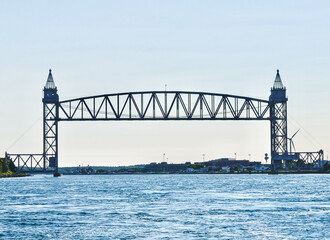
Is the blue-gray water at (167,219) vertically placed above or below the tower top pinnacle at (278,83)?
below

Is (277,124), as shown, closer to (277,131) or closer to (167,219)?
(277,131)

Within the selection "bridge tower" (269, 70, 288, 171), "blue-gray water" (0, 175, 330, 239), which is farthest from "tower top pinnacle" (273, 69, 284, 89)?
"blue-gray water" (0, 175, 330, 239)

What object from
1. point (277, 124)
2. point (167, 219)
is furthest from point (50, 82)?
→ point (167, 219)

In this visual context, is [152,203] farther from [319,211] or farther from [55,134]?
[55,134]

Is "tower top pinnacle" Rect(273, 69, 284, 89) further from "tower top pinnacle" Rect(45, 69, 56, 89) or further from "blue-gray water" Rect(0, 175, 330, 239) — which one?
"blue-gray water" Rect(0, 175, 330, 239)

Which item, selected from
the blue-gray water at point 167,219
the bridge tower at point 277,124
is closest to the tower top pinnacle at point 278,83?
the bridge tower at point 277,124

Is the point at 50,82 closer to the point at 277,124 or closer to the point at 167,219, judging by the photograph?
the point at 277,124

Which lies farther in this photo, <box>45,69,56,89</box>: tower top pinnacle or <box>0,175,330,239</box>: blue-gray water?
<box>45,69,56,89</box>: tower top pinnacle

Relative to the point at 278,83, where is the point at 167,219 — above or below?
below

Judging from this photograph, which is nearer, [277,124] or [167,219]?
[167,219]

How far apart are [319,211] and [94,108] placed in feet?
387

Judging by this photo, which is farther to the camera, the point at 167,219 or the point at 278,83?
the point at 278,83

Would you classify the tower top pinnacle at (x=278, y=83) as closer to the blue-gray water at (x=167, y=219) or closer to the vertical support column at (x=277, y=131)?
the vertical support column at (x=277, y=131)

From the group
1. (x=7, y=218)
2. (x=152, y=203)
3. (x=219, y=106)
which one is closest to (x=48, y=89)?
(x=219, y=106)
